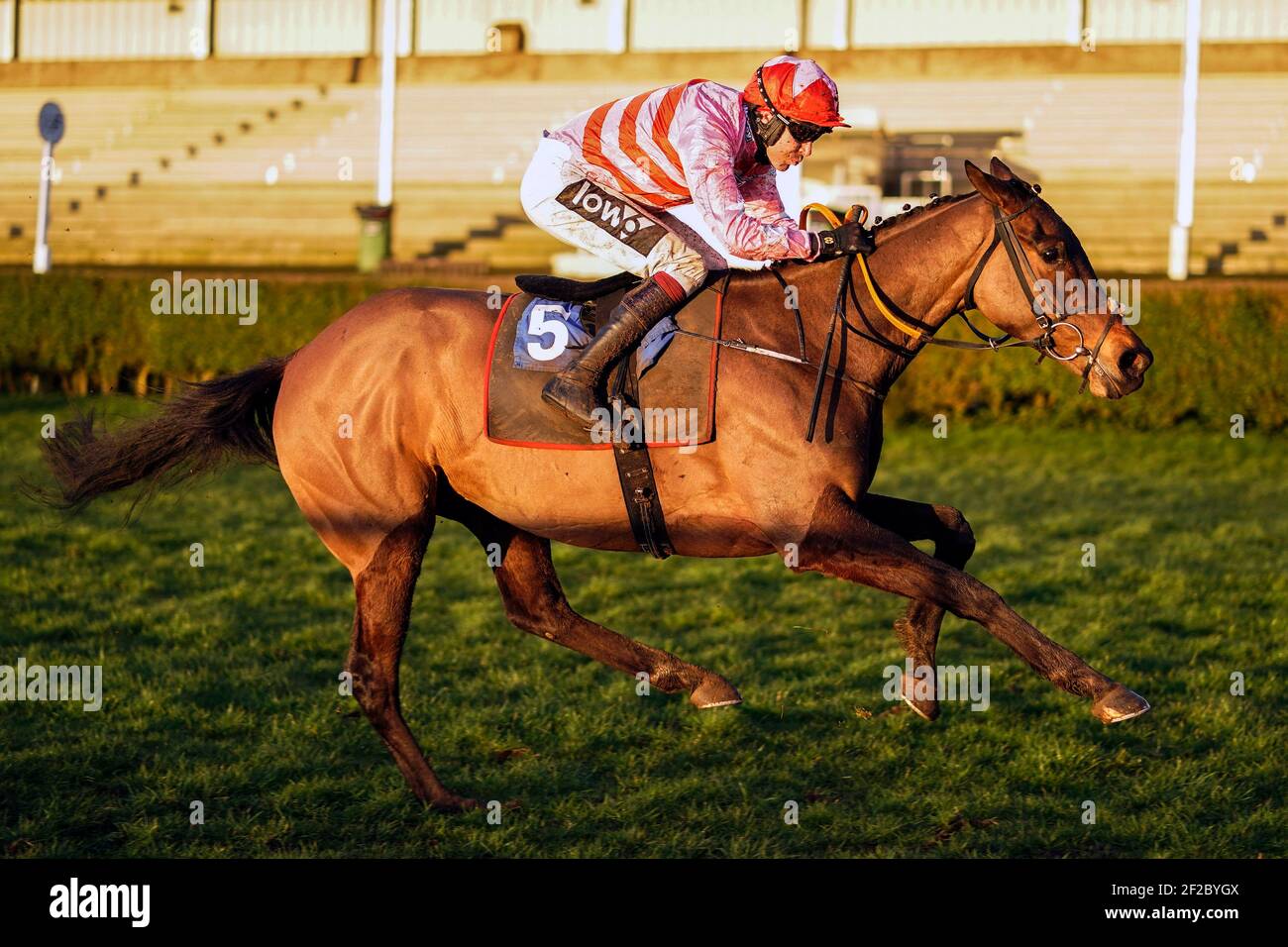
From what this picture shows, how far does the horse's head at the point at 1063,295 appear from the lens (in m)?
4.21

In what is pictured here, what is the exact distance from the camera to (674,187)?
14.8 feet

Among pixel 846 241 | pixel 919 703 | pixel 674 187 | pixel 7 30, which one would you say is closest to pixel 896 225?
pixel 846 241

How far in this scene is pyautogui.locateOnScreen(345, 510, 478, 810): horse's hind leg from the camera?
15.0ft

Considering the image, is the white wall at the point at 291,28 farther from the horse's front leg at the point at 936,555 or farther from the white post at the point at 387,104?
the horse's front leg at the point at 936,555

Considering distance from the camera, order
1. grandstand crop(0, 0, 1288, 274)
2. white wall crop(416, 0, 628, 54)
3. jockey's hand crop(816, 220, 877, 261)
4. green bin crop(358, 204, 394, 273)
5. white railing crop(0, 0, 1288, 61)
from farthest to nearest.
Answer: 1. white wall crop(416, 0, 628, 54)
2. white railing crop(0, 0, 1288, 61)
3. grandstand crop(0, 0, 1288, 274)
4. green bin crop(358, 204, 394, 273)
5. jockey's hand crop(816, 220, 877, 261)

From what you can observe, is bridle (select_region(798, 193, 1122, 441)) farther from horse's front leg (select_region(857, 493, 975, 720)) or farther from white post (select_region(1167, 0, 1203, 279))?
white post (select_region(1167, 0, 1203, 279))

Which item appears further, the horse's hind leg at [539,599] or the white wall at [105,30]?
the white wall at [105,30]

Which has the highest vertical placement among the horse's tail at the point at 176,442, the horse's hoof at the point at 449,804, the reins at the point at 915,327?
the reins at the point at 915,327

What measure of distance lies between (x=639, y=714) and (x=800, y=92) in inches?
88.7

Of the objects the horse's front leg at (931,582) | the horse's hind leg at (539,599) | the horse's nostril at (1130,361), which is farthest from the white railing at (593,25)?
the horse's front leg at (931,582)

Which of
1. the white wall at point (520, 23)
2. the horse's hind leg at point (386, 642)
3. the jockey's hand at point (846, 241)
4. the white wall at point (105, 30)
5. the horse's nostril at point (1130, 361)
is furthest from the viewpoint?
the white wall at point (105, 30)

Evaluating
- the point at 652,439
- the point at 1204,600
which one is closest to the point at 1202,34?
the point at 1204,600

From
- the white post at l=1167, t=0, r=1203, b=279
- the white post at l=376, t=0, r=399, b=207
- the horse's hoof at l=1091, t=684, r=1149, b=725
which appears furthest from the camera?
the white post at l=376, t=0, r=399, b=207

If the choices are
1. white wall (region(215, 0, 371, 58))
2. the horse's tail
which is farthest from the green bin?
the horse's tail
